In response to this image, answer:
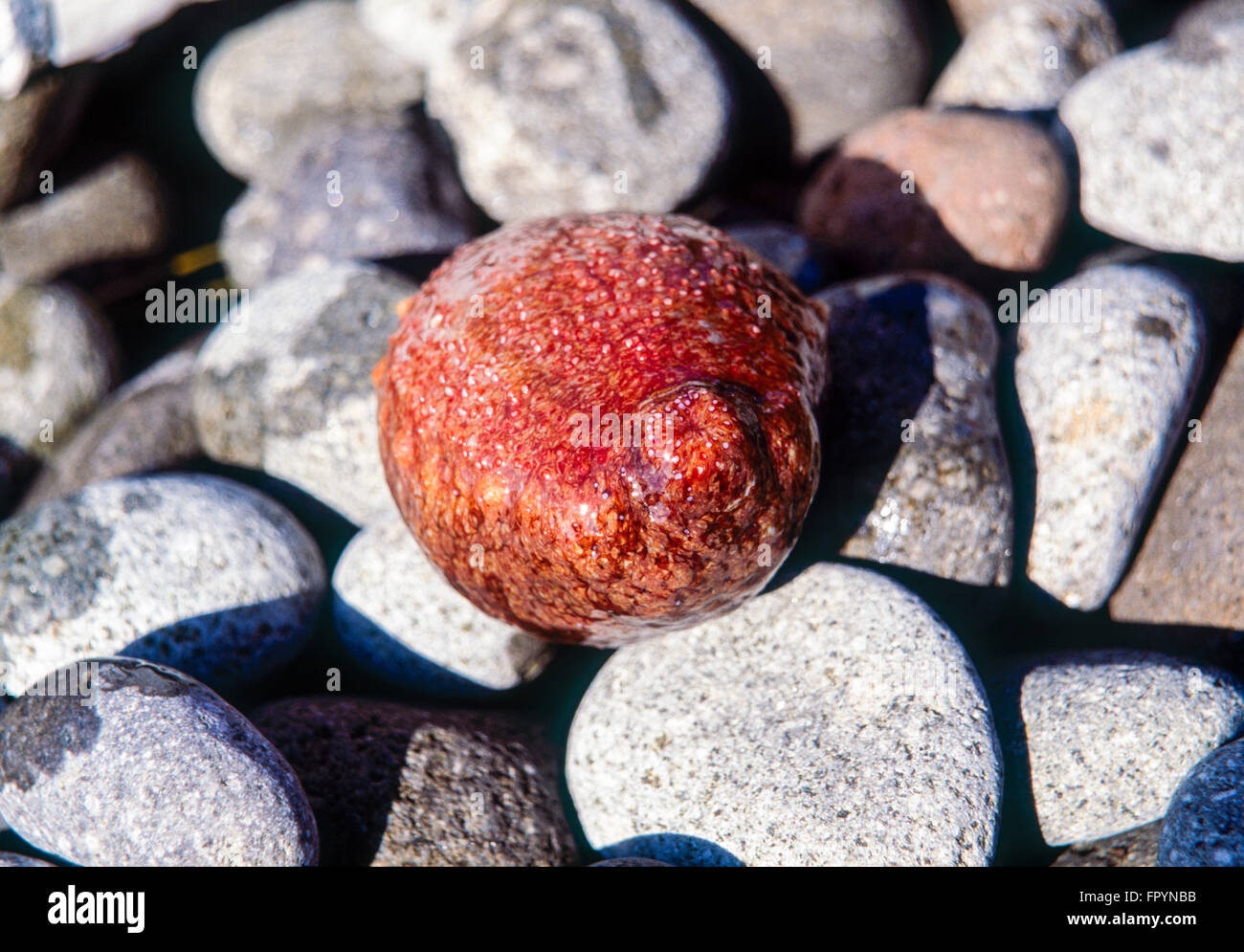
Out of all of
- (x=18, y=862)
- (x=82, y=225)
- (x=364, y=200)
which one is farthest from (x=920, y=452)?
(x=82, y=225)

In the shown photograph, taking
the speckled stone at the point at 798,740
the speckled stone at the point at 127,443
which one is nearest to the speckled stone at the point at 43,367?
the speckled stone at the point at 127,443

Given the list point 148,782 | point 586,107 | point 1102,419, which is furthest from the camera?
point 586,107

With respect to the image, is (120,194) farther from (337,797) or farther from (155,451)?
(337,797)

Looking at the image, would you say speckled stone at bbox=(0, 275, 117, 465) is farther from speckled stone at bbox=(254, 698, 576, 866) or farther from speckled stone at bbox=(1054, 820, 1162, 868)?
speckled stone at bbox=(1054, 820, 1162, 868)

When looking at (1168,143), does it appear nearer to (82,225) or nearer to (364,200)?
(364,200)
